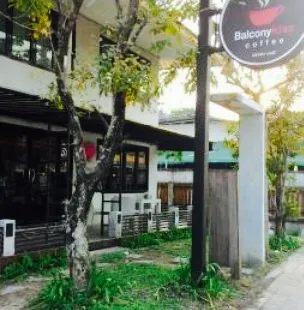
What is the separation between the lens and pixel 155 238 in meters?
13.5

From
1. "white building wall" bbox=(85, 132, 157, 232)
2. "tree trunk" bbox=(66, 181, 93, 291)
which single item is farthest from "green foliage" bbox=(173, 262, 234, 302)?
"white building wall" bbox=(85, 132, 157, 232)

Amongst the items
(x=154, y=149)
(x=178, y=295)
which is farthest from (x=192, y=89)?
(x=154, y=149)

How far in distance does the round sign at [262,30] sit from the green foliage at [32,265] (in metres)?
5.06

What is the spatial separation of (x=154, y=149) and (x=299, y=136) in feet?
19.9

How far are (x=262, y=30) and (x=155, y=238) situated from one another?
747 cm

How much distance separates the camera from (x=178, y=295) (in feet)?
24.2

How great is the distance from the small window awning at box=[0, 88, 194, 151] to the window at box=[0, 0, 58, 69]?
1.33m

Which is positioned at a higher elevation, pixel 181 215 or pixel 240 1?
pixel 240 1

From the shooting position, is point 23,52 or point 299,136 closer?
point 23,52

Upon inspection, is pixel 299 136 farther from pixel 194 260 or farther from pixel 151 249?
pixel 194 260

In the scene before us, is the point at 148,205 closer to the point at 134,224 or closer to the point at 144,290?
the point at 134,224

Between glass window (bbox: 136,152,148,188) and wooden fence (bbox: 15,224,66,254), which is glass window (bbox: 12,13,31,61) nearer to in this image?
wooden fence (bbox: 15,224,66,254)

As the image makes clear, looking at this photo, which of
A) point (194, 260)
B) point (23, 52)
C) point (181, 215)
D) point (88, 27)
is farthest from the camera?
point (181, 215)

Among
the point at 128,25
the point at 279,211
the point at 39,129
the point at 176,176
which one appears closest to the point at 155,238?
the point at 279,211
